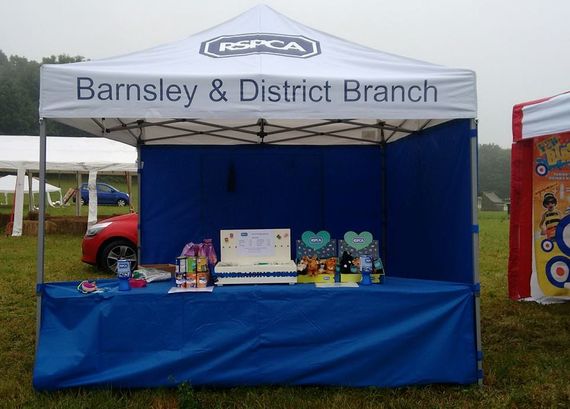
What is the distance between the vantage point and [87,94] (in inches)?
120

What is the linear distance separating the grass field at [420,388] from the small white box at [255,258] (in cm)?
71

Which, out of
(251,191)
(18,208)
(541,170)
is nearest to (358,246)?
(251,191)

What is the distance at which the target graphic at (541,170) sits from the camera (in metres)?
5.41

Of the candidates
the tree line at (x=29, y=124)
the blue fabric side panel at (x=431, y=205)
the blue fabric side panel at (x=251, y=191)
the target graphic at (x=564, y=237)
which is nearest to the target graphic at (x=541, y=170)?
the target graphic at (x=564, y=237)

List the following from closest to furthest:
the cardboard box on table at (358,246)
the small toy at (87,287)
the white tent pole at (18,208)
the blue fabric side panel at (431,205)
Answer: the small toy at (87,287), the blue fabric side panel at (431,205), the cardboard box on table at (358,246), the white tent pole at (18,208)

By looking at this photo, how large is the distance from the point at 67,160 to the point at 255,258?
10.3 metres

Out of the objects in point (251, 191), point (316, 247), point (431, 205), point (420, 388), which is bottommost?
point (420, 388)

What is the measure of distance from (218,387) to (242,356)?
0.84 feet

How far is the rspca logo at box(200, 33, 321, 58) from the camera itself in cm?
357

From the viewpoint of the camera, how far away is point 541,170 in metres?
5.43

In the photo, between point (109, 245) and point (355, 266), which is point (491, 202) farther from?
point (355, 266)

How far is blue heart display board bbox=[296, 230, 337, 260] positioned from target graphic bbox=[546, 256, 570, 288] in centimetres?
311

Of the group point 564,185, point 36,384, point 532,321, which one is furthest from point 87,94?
point 564,185

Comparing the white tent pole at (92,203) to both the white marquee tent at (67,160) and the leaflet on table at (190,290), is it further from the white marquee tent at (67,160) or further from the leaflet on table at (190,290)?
the leaflet on table at (190,290)
